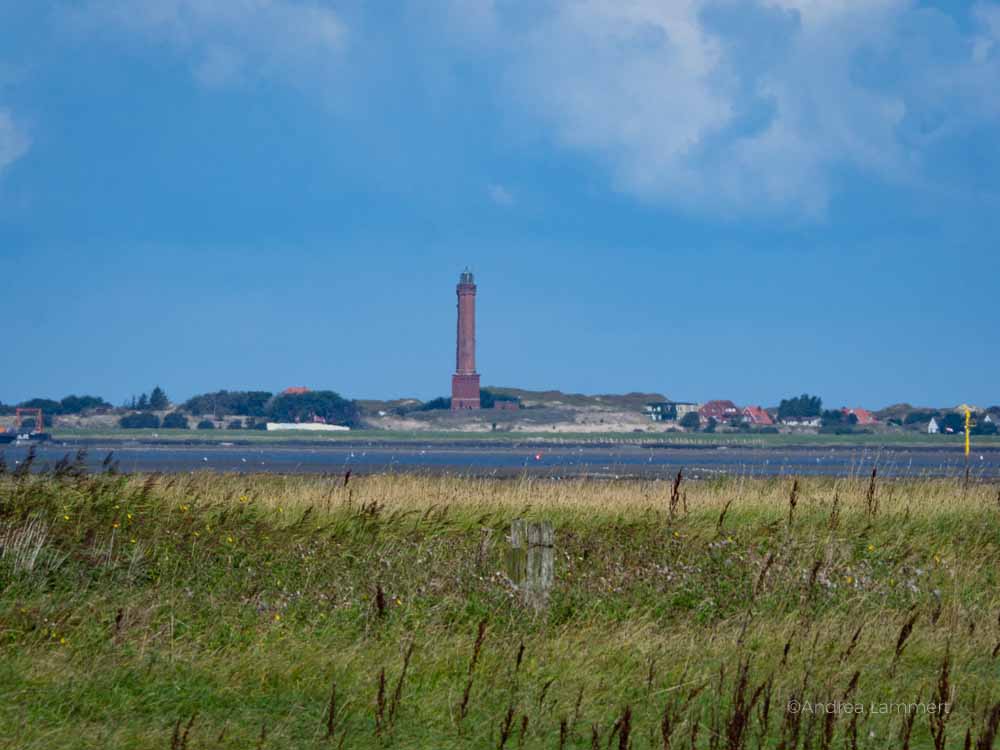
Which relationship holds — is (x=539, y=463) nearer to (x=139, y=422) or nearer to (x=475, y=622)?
(x=475, y=622)

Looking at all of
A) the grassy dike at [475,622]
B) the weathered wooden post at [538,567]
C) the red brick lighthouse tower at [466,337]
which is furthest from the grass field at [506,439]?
the weathered wooden post at [538,567]

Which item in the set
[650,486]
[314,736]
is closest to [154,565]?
[314,736]

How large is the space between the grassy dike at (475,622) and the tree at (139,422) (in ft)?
601

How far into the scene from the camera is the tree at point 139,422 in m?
194

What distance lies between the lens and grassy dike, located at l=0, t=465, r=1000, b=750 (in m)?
7.43

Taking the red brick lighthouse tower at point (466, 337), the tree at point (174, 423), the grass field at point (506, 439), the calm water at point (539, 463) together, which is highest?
the red brick lighthouse tower at point (466, 337)

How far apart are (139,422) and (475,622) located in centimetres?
19372

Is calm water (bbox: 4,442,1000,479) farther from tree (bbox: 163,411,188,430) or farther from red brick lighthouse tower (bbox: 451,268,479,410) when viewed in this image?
tree (bbox: 163,411,188,430)

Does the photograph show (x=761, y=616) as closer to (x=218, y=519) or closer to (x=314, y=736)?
(x=314, y=736)

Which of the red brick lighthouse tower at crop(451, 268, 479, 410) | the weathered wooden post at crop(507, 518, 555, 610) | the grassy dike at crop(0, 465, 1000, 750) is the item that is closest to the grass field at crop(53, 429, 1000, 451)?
the red brick lighthouse tower at crop(451, 268, 479, 410)

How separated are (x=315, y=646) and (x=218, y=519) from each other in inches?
204

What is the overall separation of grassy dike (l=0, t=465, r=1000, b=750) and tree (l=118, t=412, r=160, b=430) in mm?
183276

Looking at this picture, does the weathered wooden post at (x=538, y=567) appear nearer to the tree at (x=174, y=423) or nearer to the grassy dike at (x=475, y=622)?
the grassy dike at (x=475, y=622)

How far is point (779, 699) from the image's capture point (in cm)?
802
